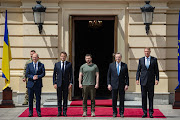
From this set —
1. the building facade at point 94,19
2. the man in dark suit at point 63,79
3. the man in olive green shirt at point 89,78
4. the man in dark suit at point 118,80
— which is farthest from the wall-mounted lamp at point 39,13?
the man in dark suit at point 118,80

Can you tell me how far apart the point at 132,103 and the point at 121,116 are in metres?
2.33

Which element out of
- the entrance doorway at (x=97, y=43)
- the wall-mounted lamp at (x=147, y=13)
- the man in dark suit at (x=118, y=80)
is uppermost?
the wall-mounted lamp at (x=147, y=13)

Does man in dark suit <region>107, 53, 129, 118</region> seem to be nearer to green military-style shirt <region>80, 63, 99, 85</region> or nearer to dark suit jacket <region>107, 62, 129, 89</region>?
dark suit jacket <region>107, 62, 129, 89</region>

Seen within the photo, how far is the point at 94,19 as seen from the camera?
14836 mm

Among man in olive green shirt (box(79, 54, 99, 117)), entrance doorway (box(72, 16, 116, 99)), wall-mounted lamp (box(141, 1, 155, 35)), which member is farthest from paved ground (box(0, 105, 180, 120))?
entrance doorway (box(72, 16, 116, 99))

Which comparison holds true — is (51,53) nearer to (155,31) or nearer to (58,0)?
(58,0)

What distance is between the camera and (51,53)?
14.7m

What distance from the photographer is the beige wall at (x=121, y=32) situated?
1466cm

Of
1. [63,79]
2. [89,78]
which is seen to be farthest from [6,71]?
[89,78]

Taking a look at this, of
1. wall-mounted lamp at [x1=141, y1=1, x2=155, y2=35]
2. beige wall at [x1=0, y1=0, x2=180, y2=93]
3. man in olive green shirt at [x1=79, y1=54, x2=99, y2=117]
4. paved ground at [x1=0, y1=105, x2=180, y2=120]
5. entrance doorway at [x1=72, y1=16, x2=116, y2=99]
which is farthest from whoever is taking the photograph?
entrance doorway at [x1=72, y1=16, x2=116, y2=99]

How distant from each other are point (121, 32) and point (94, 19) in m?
1.05

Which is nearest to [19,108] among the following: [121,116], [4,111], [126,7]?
[4,111]

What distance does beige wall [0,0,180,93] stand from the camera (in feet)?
48.1

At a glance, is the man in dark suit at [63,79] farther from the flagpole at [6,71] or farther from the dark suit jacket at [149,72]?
the flagpole at [6,71]
